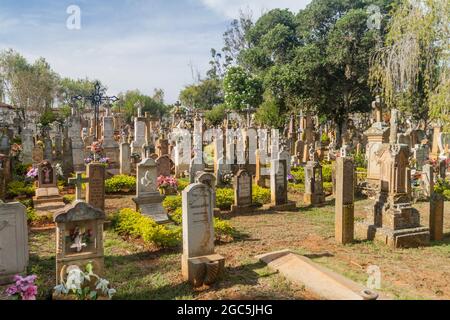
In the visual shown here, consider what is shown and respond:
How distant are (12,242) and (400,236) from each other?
7207mm

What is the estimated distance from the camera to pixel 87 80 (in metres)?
89.5

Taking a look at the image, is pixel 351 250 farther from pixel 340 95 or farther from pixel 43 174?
pixel 340 95

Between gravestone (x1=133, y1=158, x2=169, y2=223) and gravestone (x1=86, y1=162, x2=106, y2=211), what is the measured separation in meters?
0.93

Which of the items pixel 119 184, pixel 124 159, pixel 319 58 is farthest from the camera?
pixel 319 58

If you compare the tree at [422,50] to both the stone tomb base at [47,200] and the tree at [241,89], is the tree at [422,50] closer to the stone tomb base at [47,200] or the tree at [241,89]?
the stone tomb base at [47,200]

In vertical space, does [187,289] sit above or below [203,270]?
below

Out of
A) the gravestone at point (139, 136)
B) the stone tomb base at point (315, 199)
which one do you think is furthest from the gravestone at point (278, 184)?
the gravestone at point (139, 136)

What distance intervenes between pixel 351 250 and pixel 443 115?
468 cm

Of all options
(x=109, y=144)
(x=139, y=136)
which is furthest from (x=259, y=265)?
(x=139, y=136)

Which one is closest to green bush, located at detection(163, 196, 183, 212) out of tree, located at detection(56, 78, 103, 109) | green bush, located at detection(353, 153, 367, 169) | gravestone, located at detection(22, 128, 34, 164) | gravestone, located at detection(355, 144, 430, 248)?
gravestone, located at detection(355, 144, 430, 248)

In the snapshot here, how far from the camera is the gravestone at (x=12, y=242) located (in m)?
5.53

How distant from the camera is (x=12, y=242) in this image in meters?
5.61

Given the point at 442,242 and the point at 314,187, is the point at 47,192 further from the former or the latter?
the point at 442,242

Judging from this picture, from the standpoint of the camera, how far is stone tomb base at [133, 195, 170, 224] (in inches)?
391
